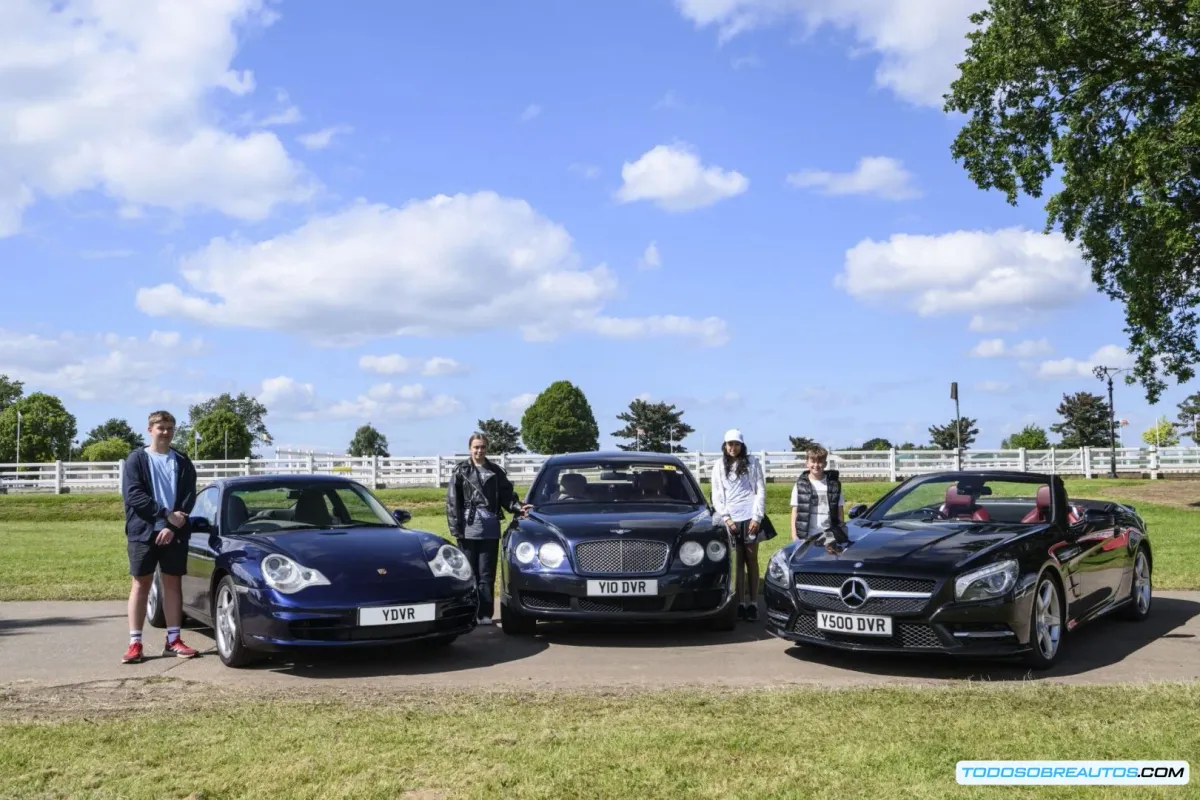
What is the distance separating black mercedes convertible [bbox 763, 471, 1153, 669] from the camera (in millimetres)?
6984

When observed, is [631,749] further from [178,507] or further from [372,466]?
[372,466]

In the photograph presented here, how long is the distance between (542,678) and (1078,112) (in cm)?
2203

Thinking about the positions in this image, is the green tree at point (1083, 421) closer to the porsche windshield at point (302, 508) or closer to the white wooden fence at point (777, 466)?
the white wooden fence at point (777, 466)

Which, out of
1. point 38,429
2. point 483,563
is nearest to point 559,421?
point 38,429

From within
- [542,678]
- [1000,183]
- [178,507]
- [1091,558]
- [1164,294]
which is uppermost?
[1000,183]

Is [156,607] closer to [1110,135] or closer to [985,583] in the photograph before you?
[985,583]

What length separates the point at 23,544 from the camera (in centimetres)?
2120

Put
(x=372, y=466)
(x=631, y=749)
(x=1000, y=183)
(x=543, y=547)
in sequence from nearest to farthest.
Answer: (x=631, y=749) → (x=543, y=547) → (x=1000, y=183) → (x=372, y=466)

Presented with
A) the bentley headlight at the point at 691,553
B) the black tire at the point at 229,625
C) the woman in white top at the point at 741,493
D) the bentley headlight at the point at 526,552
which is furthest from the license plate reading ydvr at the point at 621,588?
the black tire at the point at 229,625

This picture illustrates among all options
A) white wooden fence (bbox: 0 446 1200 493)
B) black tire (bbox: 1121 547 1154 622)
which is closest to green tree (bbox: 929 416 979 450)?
white wooden fence (bbox: 0 446 1200 493)

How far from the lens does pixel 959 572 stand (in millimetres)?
7027

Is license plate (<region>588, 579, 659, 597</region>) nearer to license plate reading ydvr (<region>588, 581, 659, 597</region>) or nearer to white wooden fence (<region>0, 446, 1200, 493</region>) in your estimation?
license plate reading ydvr (<region>588, 581, 659, 597</region>)

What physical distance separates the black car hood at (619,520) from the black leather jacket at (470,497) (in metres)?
0.53

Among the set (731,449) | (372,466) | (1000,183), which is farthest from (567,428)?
(731,449)
